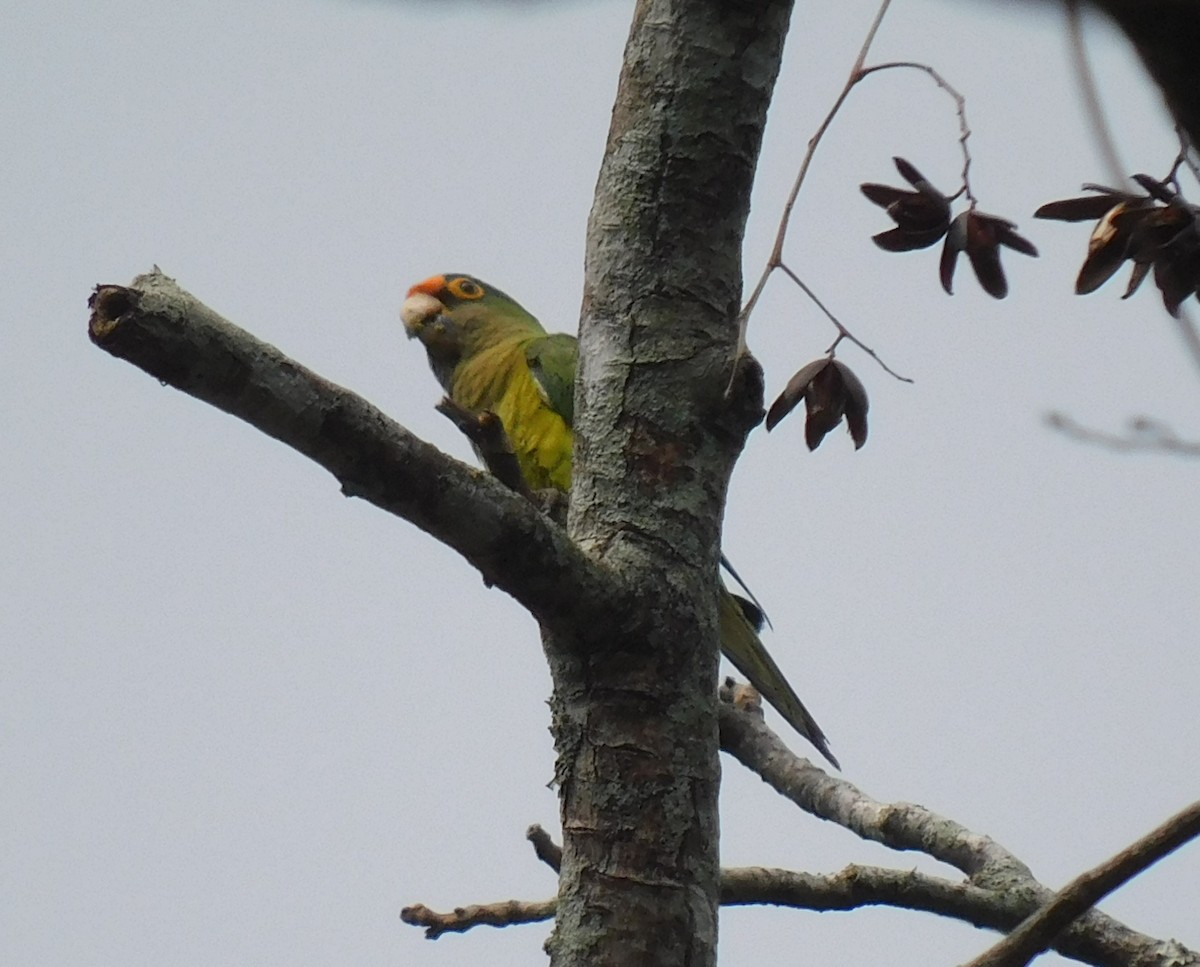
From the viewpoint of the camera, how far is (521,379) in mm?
4664

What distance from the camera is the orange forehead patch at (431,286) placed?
5496 millimetres

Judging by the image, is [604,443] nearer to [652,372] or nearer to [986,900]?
[652,372]

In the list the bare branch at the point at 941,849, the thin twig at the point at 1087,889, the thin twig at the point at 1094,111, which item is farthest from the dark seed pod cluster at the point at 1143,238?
the bare branch at the point at 941,849

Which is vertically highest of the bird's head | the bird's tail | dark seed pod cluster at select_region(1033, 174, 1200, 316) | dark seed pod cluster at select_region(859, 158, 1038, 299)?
the bird's head

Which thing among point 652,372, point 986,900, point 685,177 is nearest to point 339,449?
point 652,372

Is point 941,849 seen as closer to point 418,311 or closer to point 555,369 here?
point 555,369

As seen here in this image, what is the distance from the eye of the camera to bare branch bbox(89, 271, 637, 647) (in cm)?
151

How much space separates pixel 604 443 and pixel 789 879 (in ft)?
2.64

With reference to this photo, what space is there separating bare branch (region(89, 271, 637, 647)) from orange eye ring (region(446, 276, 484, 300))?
360 centimetres

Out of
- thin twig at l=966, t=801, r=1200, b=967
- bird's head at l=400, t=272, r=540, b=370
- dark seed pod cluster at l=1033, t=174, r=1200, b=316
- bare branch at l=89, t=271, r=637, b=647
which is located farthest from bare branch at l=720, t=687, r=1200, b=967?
bird's head at l=400, t=272, r=540, b=370

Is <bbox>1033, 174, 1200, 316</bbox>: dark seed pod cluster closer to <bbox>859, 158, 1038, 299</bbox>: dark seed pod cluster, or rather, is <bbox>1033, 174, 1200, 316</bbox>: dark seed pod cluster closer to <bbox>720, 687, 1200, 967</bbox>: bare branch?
<bbox>859, 158, 1038, 299</bbox>: dark seed pod cluster

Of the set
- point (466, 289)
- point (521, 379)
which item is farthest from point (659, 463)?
point (466, 289)

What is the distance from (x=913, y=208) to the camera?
7.42 feet

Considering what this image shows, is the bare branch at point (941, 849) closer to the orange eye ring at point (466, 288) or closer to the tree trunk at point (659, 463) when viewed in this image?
the tree trunk at point (659, 463)
